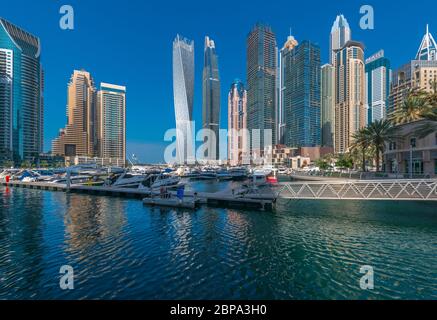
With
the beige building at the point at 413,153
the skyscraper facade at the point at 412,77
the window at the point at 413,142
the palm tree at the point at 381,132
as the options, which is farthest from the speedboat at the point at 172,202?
the skyscraper facade at the point at 412,77

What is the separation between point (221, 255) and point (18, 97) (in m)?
230

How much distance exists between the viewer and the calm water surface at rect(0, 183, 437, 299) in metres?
12.6

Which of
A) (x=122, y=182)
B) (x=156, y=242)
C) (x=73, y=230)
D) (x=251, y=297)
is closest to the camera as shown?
(x=251, y=297)

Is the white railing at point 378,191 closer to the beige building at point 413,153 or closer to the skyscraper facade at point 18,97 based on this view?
the beige building at point 413,153

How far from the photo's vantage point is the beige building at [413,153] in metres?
51.6

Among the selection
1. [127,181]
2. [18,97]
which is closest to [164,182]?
[127,181]

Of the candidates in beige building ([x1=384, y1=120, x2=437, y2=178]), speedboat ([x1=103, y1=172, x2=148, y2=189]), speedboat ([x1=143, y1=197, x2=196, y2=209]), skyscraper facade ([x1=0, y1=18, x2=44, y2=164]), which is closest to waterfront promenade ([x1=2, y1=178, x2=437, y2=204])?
speedboat ([x1=143, y1=197, x2=196, y2=209])

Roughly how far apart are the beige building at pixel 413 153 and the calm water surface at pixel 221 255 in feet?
96.9

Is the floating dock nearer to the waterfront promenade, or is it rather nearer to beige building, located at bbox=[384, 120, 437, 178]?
the waterfront promenade

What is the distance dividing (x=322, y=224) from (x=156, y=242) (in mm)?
18932

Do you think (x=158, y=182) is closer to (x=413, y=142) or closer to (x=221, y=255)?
(x=221, y=255)

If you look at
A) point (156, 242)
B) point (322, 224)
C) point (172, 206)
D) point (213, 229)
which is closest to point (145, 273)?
point (156, 242)
